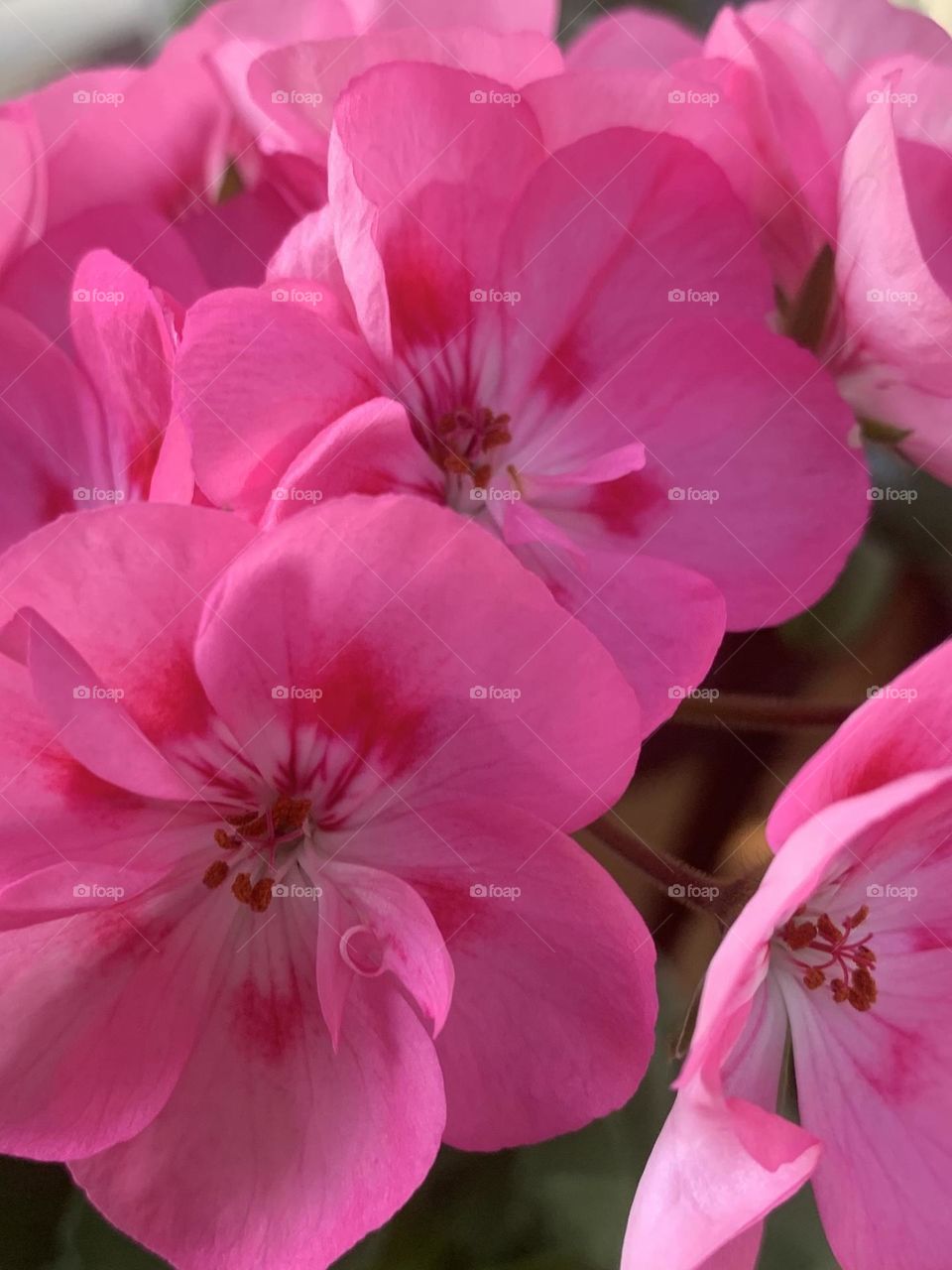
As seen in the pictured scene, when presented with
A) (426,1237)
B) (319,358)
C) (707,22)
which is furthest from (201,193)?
(426,1237)

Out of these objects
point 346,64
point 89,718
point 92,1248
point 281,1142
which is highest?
point 346,64

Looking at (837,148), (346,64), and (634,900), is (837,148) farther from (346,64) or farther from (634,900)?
(634,900)

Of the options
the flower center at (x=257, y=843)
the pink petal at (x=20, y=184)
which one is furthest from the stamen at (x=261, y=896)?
the pink petal at (x=20, y=184)

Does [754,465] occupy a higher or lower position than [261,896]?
higher

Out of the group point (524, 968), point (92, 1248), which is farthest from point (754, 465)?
point (92, 1248)

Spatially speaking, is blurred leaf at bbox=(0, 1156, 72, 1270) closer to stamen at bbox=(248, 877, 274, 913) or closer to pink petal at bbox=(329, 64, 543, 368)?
stamen at bbox=(248, 877, 274, 913)

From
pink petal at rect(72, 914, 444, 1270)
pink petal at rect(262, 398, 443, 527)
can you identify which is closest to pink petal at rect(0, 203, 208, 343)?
pink petal at rect(262, 398, 443, 527)
